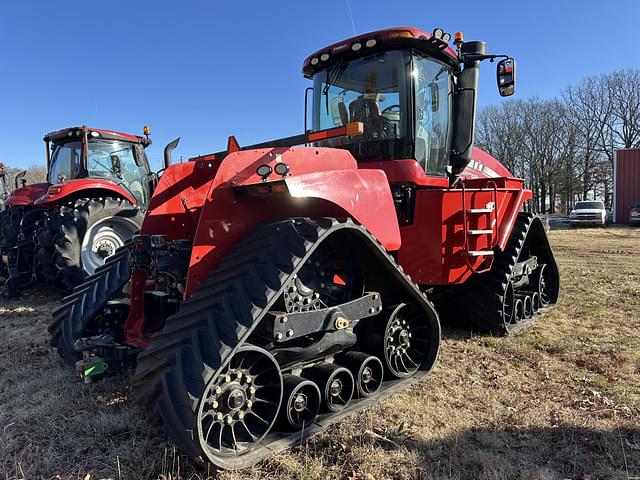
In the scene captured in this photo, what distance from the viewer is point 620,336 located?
509cm

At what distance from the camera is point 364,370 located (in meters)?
3.45

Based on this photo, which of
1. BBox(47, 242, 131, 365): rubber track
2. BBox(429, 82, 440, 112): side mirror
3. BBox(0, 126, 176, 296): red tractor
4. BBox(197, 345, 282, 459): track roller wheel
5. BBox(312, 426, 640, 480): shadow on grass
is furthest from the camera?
BBox(0, 126, 176, 296): red tractor

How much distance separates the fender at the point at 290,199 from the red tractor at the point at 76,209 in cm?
436

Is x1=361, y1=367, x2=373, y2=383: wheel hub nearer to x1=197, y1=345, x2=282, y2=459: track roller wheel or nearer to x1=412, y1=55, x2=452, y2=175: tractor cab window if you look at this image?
x1=197, y1=345, x2=282, y2=459: track roller wheel

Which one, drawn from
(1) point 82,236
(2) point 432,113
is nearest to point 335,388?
(2) point 432,113

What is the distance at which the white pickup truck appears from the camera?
86.1 feet

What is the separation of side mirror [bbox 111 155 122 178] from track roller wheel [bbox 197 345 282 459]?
7257 millimetres

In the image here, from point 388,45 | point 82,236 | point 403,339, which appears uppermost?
point 388,45

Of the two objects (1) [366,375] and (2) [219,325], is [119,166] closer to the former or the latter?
(1) [366,375]

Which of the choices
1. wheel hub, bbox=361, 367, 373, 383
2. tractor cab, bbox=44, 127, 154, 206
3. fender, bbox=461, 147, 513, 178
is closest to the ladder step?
fender, bbox=461, 147, 513, 178

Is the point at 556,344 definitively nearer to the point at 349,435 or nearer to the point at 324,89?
the point at 349,435

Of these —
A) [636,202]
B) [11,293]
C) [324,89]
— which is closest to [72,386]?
[324,89]

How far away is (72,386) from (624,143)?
2089 inches

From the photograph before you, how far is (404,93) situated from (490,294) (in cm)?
239
